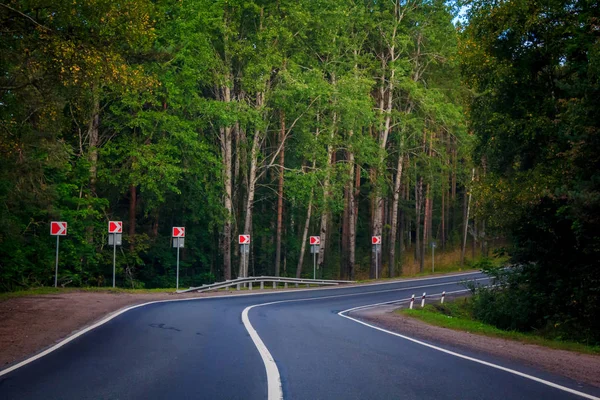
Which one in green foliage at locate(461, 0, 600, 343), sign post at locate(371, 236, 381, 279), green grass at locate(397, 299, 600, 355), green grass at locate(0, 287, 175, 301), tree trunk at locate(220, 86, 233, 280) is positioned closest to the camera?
green grass at locate(397, 299, 600, 355)

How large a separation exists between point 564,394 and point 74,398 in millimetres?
6093

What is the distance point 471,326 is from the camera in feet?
71.0

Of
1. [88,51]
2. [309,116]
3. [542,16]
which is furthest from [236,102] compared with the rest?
[88,51]

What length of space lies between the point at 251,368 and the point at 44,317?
10302 millimetres

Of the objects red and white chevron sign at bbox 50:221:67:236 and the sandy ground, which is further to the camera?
red and white chevron sign at bbox 50:221:67:236

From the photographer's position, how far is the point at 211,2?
37.9m

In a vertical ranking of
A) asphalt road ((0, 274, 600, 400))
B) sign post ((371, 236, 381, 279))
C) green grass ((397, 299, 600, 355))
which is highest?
sign post ((371, 236, 381, 279))

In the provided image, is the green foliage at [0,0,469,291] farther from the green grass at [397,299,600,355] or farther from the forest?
the green grass at [397,299,600,355]

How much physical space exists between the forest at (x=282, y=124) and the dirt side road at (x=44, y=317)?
469cm

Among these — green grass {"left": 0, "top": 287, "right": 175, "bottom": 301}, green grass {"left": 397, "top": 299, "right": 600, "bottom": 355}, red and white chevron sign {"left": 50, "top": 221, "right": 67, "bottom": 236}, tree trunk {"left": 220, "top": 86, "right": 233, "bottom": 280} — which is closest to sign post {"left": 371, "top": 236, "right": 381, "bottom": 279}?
tree trunk {"left": 220, "top": 86, "right": 233, "bottom": 280}

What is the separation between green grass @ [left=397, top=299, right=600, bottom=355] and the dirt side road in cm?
1065

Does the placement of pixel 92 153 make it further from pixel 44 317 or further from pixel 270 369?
pixel 270 369

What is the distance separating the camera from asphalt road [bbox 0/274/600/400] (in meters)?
8.48

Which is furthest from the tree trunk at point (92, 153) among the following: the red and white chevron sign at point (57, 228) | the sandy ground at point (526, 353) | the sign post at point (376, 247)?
the sandy ground at point (526, 353)
